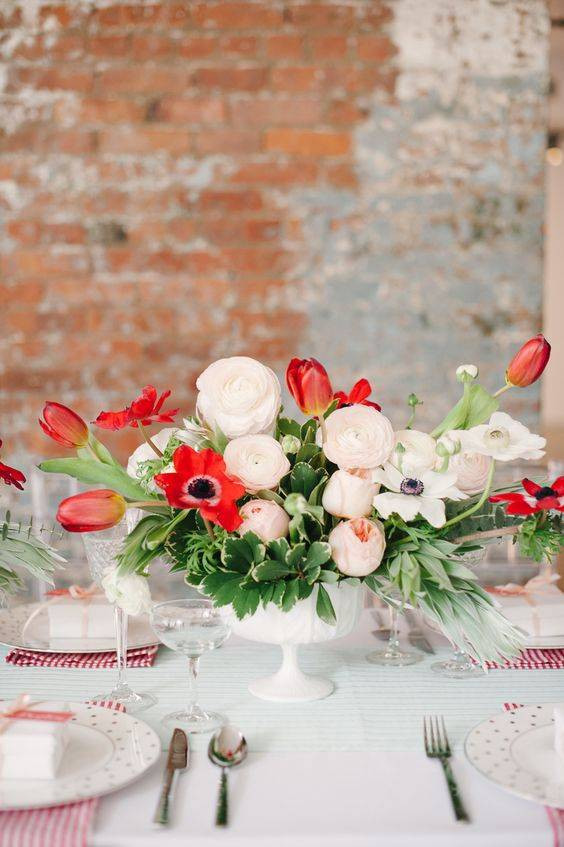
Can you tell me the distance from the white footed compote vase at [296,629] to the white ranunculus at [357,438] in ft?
0.54

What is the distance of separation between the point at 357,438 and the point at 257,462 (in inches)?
4.8

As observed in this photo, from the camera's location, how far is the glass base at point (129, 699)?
1159 mm

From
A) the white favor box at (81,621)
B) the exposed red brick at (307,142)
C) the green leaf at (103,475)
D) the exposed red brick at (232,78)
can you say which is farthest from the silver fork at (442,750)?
the exposed red brick at (232,78)

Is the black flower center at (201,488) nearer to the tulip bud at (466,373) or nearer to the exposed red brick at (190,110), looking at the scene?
the tulip bud at (466,373)

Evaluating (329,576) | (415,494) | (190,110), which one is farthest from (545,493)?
(190,110)

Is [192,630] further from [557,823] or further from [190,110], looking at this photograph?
[190,110]

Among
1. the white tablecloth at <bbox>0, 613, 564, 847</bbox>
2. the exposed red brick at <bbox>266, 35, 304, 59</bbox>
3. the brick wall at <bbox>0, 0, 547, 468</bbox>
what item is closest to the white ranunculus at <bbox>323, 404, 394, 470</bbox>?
the white tablecloth at <bbox>0, 613, 564, 847</bbox>

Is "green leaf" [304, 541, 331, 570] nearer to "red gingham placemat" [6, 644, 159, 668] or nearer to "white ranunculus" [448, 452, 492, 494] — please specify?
"white ranunculus" [448, 452, 492, 494]

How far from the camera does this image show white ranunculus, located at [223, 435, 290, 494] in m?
1.12

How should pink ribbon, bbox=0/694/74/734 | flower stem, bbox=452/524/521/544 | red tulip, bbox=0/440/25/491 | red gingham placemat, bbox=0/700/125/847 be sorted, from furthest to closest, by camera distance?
red tulip, bbox=0/440/25/491
flower stem, bbox=452/524/521/544
pink ribbon, bbox=0/694/74/734
red gingham placemat, bbox=0/700/125/847

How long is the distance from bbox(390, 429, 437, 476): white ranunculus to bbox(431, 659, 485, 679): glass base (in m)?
0.33

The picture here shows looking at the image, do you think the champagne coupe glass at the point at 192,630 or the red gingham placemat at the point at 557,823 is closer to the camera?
the red gingham placemat at the point at 557,823

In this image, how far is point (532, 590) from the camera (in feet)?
5.24

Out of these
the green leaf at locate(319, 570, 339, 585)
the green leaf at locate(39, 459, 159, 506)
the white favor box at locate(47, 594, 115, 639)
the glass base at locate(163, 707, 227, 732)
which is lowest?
the glass base at locate(163, 707, 227, 732)
